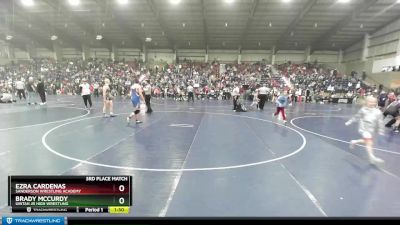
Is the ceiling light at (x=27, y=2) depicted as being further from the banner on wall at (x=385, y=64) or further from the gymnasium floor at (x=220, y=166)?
the banner on wall at (x=385, y=64)

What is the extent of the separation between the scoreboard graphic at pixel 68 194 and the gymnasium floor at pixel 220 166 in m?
0.46

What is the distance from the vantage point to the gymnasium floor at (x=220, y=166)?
3.71m

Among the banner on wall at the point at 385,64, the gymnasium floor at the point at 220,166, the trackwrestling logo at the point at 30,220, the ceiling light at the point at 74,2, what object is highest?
the ceiling light at the point at 74,2

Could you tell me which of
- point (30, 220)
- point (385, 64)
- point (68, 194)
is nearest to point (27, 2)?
point (68, 194)

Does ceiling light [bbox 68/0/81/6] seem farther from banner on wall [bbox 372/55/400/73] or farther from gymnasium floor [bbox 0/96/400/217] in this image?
banner on wall [bbox 372/55/400/73]

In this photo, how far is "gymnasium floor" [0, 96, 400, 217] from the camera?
12.2 feet

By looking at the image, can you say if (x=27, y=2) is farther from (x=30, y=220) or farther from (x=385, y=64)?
(x=385, y=64)

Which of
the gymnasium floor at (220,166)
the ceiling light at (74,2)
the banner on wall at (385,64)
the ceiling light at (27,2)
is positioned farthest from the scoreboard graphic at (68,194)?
the banner on wall at (385,64)

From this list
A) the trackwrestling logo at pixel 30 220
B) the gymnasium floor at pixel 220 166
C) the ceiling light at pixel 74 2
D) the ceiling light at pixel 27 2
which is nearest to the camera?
the trackwrestling logo at pixel 30 220

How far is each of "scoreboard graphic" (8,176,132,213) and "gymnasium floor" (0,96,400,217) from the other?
46 centimetres

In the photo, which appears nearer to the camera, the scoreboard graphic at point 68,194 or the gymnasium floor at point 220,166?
the scoreboard graphic at point 68,194

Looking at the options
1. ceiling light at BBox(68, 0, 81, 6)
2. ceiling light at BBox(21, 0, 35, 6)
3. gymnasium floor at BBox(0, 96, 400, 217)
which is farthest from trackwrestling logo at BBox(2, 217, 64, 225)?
ceiling light at BBox(21, 0, 35, 6)

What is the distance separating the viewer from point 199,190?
13.8 feet

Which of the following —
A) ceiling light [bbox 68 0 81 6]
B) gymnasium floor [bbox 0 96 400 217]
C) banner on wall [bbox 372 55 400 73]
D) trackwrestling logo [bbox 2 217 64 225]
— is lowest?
gymnasium floor [bbox 0 96 400 217]
